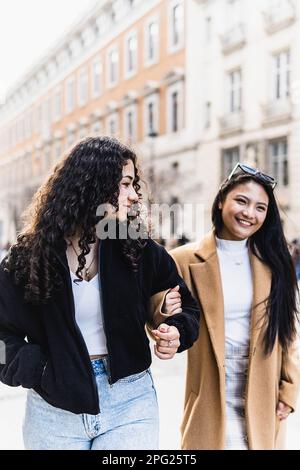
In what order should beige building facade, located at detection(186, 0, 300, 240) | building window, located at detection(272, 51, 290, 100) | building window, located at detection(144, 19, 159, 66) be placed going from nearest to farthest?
beige building facade, located at detection(186, 0, 300, 240) < building window, located at detection(272, 51, 290, 100) < building window, located at detection(144, 19, 159, 66)

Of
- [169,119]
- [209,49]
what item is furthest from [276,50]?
[169,119]

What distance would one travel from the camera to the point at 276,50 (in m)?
16.8

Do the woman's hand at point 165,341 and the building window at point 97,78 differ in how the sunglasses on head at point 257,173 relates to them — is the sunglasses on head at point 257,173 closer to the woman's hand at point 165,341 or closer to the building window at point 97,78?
the woman's hand at point 165,341

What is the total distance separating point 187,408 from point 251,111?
54.8 feet

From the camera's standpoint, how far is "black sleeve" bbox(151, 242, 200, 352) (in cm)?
174

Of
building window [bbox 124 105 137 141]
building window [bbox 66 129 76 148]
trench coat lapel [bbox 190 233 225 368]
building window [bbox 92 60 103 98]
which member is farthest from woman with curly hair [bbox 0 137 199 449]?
building window [bbox 66 129 76 148]

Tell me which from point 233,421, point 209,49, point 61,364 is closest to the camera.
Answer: point 61,364

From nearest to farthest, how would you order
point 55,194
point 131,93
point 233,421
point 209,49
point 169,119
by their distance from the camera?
point 55,194 < point 233,421 < point 209,49 < point 169,119 < point 131,93

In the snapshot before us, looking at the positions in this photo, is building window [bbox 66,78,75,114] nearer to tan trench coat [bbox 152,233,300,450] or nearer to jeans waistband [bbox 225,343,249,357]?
tan trench coat [bbox 152,233,300,450]

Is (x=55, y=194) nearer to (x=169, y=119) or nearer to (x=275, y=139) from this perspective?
(x=275, y=139)

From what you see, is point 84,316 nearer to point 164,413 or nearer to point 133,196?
point 133,196

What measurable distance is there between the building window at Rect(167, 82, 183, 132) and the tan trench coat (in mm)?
19253

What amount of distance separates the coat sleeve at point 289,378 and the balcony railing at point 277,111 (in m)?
15.0

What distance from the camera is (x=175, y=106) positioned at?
21453 millimetres
